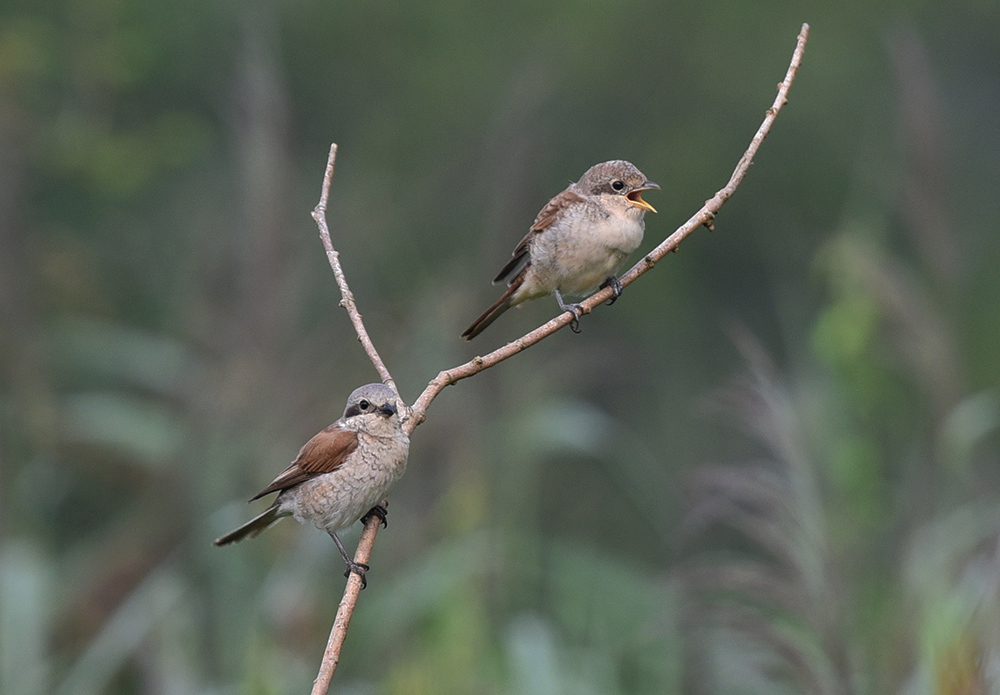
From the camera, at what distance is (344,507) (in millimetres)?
3574

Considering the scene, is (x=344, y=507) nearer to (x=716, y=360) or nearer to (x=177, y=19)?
(x=716, y=360)

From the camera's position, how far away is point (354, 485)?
3553mm

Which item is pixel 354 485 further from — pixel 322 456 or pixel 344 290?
pixel 344 290

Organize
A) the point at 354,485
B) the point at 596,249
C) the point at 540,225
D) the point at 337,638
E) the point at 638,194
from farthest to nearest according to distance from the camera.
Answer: the point at 540,225 → the point at 638,194 → the point at 596,249 → the point at 354,485 → the point at 337,638

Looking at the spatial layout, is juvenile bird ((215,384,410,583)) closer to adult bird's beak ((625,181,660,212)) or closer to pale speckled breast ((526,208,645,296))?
pale speckled breast ((526,208,645,296))

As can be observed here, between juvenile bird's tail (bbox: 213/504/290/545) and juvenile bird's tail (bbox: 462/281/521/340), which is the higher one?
juvenile bird's tail (bbox: 462/281/521/340)

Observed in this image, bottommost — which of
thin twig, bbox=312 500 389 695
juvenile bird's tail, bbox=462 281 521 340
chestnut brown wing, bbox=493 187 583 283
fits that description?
thin twig, bbox=312 500 389 695

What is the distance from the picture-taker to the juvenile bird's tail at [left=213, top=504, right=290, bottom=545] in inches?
148

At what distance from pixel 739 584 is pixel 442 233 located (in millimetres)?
8123

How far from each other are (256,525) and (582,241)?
1412 mm

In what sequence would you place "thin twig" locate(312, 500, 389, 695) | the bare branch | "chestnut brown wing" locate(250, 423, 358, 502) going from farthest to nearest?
"chestnut brown wing" locate(250, 423, 358, 502), the bare branch, "thin twig" locate(312, 500, 389, 695)

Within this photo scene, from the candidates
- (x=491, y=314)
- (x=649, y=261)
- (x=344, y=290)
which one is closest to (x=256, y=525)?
(x=491, y=314)

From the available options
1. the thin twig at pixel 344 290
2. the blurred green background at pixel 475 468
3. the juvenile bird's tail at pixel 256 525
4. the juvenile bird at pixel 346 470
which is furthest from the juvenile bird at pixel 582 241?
the thin twig at pixel 344 290

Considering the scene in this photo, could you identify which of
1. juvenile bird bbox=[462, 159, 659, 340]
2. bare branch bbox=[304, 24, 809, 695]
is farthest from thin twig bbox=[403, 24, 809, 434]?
juvenile bird bbox=[462, 159, 659, 340]
